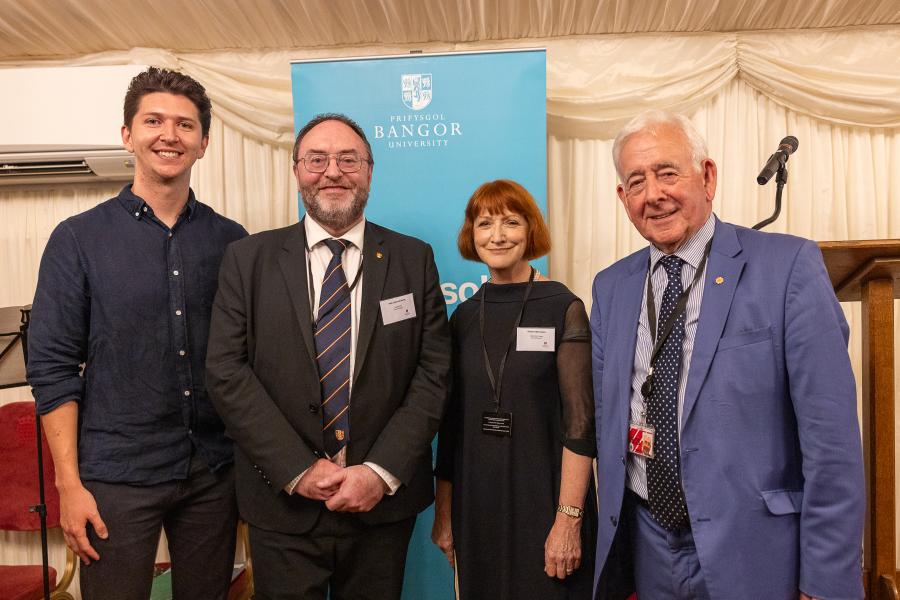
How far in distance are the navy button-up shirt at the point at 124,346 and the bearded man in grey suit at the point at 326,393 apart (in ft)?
0.54

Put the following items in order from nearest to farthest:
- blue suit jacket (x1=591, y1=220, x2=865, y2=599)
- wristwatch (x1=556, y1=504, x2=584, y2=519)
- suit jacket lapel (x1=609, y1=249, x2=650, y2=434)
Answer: blue suit jacket (x1=591, y1=220, x2=865, y2=599) → suit jacket lapel (x1=609, y1=249, x2=650, y2=434) → wristwatch (x1=556, y1=504, x2=584, y2=519)

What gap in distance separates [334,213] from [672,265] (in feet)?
3.29

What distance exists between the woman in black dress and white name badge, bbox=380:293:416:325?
0.79ft

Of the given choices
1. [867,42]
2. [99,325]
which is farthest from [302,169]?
[867,42]

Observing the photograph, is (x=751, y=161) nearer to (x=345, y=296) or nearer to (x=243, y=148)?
(x=345, y=296)

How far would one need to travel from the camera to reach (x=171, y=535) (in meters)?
1.88

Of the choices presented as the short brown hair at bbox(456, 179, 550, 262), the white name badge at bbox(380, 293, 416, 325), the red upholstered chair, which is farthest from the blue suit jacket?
the red upholstered chair

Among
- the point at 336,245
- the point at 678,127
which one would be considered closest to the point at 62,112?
the point at 336,245

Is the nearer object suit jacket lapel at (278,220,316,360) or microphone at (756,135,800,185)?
suit jacket lapel at (278,220,316,360)

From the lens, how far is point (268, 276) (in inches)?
69.9

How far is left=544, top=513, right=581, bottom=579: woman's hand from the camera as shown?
1750mm

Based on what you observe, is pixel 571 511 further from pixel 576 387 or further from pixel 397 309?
pixel 397 309

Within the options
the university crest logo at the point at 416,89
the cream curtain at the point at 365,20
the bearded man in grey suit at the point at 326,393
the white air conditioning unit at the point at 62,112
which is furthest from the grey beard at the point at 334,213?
the white air conditioning unit at the point at 62,112

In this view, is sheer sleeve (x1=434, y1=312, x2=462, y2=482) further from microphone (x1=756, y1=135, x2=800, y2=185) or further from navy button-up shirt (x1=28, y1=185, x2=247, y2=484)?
microphone (x1=756, y1=135, x2=800, y2=185)
